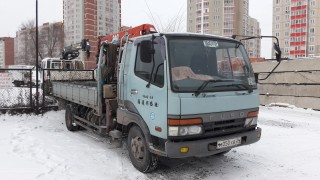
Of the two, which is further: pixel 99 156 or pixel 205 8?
pixel 205 8

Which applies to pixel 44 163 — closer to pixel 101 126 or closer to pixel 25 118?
pixel 101 126

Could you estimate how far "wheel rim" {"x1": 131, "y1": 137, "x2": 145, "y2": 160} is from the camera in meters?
5.03

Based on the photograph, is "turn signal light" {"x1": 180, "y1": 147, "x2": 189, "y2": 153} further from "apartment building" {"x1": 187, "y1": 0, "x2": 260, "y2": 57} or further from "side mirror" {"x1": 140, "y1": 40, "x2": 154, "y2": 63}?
"apartment building" {"x1": 187, "y1": 0, "x2": 260, "y2": 57}

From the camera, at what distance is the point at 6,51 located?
303 ft

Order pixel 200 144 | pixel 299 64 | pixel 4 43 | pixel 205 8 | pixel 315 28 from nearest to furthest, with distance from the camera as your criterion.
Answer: pixel 200 144 → pixel 299 64 → pixel 315 28 → pixel 205 8 → pixel 4 43

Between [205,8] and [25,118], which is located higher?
[205,8]

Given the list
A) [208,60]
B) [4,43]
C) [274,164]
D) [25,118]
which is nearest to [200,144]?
[208,60]

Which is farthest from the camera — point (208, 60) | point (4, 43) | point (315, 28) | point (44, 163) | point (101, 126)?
point (4, 43)

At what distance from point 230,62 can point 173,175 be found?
2.12 metres

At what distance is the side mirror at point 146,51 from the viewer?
456cm

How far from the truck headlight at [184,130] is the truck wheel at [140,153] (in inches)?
29.7

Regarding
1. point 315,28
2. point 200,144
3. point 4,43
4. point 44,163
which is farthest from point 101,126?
point 4,43

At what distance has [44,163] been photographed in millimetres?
5391

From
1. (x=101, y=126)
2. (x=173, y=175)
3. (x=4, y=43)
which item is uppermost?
(x=4, y=43)
